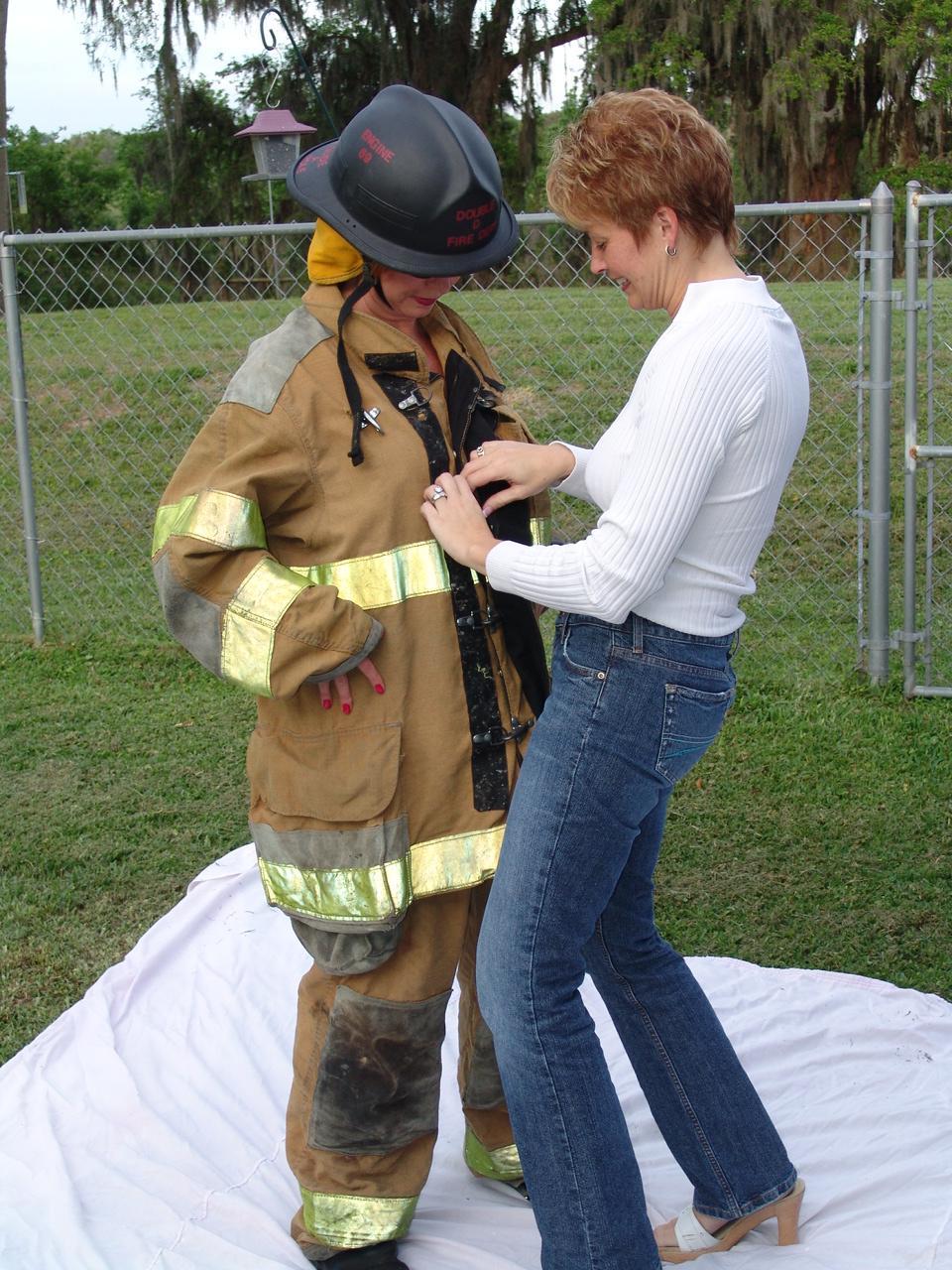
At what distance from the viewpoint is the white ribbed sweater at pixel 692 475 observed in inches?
76.0

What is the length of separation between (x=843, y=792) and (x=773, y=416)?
3046 millimetres

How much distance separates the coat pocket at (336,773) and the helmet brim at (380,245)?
75 cm

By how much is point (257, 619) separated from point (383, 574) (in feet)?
0.77

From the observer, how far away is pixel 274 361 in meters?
2.26

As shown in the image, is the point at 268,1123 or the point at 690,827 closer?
the point at 268,1123

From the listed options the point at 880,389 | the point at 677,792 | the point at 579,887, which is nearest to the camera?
the point at 579,887

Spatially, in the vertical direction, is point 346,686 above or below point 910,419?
above

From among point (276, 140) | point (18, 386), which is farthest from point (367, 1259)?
point (276, 140)

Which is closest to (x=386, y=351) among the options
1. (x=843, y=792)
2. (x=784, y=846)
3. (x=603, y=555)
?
(x=603, y=555)

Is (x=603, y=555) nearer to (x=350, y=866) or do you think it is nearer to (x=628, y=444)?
(x=628, y=444)

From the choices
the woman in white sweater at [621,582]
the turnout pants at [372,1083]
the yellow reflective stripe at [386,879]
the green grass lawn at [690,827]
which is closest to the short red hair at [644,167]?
the woman in white sweater at [621,582]

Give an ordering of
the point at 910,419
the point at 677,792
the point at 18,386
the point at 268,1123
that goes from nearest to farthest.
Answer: the point at 268,1123, the point at 677,792, the point at 910,419, the point at 18,386

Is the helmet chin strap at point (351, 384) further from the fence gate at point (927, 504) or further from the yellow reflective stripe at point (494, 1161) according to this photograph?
the fence gate at point (927, 504)

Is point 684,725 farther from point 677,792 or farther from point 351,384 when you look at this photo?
point 677,792
